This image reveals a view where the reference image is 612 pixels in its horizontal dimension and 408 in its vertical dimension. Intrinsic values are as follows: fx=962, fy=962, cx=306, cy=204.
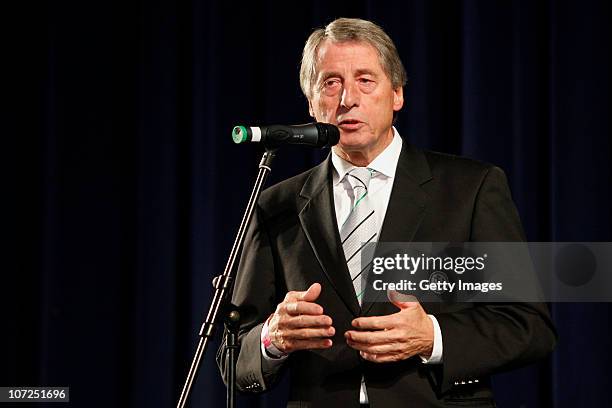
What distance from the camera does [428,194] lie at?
2.08 meters

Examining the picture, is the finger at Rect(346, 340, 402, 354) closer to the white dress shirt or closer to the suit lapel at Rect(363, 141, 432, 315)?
the suit lapel at Rect(363, 141, 432, 315)

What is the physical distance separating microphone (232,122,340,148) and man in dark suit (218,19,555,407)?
26cm

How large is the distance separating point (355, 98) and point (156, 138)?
1329mm

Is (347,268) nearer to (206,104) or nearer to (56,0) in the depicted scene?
(206,104)

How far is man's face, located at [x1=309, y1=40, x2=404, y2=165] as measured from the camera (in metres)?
2.16

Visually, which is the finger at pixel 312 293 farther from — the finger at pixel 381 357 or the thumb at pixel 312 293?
the finger at pixel 381 357

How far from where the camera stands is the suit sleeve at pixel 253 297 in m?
2.06

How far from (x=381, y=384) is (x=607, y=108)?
Result: 1.27m

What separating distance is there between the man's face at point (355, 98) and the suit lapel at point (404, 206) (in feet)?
0.30

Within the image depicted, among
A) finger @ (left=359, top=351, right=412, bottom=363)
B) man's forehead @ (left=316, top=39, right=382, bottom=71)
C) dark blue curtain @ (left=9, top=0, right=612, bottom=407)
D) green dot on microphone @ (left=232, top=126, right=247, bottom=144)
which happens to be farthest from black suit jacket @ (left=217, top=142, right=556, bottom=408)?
dark blue curtain @ (left=9, top=0, right=612, bottom=407)

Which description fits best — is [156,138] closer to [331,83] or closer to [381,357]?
[331,83]

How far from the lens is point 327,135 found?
189 centimetres

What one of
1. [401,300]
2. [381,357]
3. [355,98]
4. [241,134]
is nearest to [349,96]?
[355,98]

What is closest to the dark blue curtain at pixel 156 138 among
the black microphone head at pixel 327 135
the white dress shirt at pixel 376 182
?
the white dress shirt at pixel 376 182
